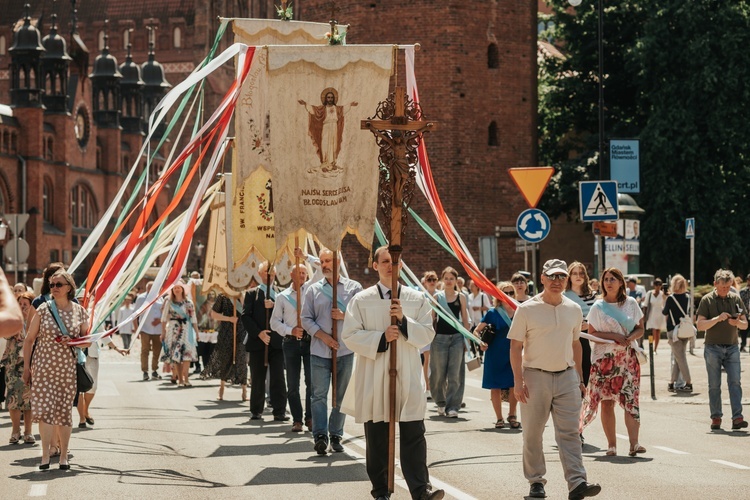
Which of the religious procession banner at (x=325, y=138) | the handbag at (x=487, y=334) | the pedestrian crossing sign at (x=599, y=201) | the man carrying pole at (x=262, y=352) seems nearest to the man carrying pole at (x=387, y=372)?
the religious procession banner at (x=325, y=138)

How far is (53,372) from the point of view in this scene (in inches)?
475

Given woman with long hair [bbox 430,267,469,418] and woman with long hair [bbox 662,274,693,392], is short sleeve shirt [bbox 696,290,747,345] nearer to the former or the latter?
woman with long hair [bbox 430,267,469,418]

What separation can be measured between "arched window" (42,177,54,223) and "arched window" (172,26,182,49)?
17.6m

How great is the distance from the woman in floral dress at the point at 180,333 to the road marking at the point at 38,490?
12.1 meters

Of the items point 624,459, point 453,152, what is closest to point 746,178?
point 453,152

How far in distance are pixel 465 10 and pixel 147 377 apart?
2029 centimetres

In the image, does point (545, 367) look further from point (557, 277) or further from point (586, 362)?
point (586, 362)

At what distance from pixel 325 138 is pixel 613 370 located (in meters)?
3.90

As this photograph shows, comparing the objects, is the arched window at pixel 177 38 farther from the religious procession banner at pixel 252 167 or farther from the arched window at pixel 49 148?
the religious procession banner at pixel 252 167

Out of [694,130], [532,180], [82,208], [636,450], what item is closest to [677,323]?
[532,180]

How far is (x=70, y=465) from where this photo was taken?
12.2 meters

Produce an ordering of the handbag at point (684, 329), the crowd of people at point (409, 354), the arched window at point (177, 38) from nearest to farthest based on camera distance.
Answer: the crowd of people at point (409, 354) → the handbag at point (684, 329) → the arched window at point (177, 38)

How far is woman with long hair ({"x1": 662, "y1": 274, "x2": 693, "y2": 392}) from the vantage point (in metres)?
20.2

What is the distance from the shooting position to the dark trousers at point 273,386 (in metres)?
16.5
